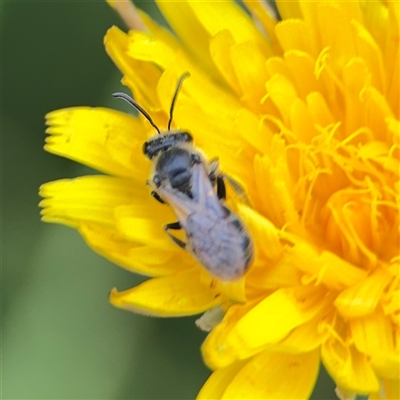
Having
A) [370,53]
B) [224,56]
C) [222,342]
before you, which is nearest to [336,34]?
[370,53]

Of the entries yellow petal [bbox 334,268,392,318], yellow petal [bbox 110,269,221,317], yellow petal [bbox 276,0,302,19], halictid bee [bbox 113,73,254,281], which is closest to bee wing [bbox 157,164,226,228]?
halictid bee [bbox 113,73,254,281]

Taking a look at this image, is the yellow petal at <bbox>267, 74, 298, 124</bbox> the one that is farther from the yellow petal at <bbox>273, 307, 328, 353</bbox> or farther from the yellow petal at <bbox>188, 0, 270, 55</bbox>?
the yellow petal at <bbox>273, 307, 328, 353</bbox>

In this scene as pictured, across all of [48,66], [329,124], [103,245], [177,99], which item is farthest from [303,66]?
[48,66]

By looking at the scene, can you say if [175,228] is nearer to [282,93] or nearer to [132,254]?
[132,254]

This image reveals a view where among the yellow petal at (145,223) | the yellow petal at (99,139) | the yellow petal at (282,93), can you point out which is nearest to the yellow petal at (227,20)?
the yellow petal at (282,93)

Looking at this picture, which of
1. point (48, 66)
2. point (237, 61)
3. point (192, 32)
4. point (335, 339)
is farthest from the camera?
point (48, 66)

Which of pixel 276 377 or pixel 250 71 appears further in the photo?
pixel 250 71

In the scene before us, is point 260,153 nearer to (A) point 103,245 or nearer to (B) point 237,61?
(B) point 237,61

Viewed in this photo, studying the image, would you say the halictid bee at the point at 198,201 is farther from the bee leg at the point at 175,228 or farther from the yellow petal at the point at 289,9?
the yellow petal at the point at 289,9
